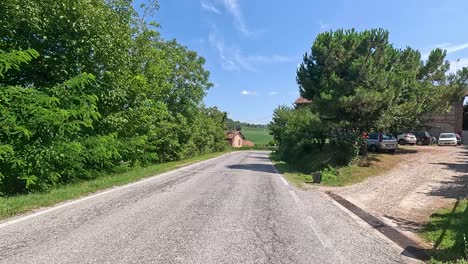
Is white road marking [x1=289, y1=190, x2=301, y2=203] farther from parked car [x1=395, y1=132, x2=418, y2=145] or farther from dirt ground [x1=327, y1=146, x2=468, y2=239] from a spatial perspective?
parked car [x1=395, y1=132, x2=418, y2=145]

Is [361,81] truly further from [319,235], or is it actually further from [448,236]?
[319,235]

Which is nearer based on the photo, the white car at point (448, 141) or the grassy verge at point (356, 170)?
the grassy verge at point (356, 170)

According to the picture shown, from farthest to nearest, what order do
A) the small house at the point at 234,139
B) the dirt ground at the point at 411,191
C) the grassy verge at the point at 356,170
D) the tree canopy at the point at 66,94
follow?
the small house at the point at 234,139
the grassy verge at the point at 356,170
the tree canopy at the point at 66,94
the dirt ground at the point at 411,191

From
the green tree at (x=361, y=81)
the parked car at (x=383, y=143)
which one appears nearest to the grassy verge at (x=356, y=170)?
the green tree at (x=361, y=81)

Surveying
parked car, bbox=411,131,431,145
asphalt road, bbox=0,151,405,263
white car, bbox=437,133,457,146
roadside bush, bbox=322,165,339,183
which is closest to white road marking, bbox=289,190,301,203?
asphalt road, bbox=0,151,405,263

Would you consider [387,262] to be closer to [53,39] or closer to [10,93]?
[10,93]

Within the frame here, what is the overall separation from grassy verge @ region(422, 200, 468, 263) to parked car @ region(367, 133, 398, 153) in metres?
20.8

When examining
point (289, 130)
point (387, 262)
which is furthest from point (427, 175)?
point (289, 130)

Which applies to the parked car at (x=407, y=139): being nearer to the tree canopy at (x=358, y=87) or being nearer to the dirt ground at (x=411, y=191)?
the tree canopy at (x=358, y=87)

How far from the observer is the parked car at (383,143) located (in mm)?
30281

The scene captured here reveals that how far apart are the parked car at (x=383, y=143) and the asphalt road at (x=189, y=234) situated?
21.6 meters

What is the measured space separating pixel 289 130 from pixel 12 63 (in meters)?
30.9

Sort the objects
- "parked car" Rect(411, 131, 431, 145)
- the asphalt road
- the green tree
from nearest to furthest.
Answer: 1. the asphalt road
2. the green tree
3. "parked car" Rect(411, 131, 431, 145)

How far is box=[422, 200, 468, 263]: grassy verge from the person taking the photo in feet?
19.7
